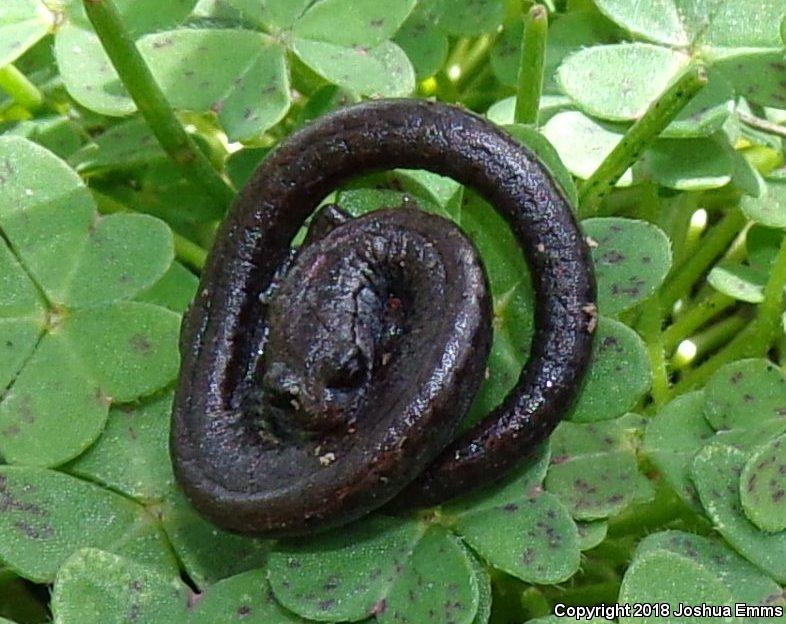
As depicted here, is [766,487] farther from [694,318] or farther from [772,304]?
[694,318]

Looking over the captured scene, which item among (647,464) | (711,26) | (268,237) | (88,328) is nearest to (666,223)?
(711,26)

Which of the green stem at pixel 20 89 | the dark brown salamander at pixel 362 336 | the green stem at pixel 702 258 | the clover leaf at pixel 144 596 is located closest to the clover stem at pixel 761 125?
the green stem at pixel 702 258

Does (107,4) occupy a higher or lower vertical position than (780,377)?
higher

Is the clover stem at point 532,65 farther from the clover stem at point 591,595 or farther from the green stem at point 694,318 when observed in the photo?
the clover stem at point 591,595

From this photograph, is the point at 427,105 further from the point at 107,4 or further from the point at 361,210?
the point at 107,4

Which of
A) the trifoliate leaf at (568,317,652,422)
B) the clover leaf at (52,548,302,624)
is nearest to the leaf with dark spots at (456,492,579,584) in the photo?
the trifoliate leaf at (568,317,652,422)

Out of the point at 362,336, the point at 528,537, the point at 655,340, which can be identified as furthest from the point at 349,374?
the point at 655,340
